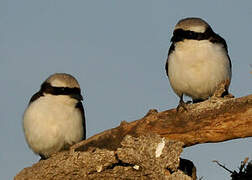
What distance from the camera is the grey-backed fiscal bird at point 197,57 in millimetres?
8977

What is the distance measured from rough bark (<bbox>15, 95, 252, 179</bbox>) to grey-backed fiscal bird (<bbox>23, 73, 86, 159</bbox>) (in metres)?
1.35

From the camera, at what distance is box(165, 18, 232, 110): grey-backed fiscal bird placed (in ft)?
29.5

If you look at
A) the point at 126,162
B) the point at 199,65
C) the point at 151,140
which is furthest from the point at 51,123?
the point at 199,65

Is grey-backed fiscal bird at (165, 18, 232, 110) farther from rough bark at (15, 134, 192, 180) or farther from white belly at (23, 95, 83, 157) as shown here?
rough bark at (15, 134, 192, 180)

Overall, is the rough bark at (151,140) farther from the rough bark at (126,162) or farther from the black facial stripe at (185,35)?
the black facial stripe at (185,35)

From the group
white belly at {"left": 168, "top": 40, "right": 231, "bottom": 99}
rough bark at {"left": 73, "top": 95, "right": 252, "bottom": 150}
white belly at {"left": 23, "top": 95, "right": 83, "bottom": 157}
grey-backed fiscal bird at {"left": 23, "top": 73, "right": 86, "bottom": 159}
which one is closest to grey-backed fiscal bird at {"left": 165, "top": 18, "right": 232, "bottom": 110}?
white belly at {"left": 168, "top": 40, "right": 231, "bottom": 99}

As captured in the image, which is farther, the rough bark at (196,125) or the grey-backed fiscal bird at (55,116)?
the grey-backed fiscal bird at (55,116)

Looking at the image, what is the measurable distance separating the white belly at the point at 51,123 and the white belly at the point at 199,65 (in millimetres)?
2089

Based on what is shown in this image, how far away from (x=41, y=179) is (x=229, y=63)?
4.25 m

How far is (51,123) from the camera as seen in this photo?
9.11 meters

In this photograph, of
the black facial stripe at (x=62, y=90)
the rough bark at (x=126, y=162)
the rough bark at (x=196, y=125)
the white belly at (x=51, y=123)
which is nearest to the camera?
the rough bark at (x=196, y=125)

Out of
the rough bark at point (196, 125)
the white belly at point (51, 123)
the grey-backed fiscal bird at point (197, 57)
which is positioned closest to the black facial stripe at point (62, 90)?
the white belly at point (51, 123)

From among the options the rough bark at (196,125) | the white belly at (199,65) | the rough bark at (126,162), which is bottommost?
the rough bark at (126,162)

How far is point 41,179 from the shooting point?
7.78m
